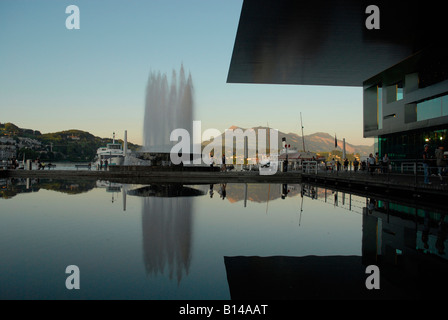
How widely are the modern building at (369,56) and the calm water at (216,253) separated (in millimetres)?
12948

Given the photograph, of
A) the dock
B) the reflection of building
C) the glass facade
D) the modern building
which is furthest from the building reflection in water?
the glass facade

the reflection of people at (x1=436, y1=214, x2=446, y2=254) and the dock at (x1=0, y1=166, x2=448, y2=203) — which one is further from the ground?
the dock at (x1=0, y1=166, x2=448, y2=203)

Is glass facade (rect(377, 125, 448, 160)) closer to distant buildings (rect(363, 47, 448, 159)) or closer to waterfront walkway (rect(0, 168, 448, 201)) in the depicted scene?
distant buildings (rect(363, 47, 448, 159))

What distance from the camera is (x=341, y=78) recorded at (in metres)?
35.3

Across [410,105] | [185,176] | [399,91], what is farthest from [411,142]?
[185,176]

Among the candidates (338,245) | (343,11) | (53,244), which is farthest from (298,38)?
(53,244)

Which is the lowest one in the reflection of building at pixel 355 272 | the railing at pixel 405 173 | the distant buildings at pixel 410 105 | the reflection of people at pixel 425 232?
the reflection of building at pixel 355 272

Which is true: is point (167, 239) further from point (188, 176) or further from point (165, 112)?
point (165, 112)

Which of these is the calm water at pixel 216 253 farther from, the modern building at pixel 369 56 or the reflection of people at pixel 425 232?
the modern building at pixel 369 56

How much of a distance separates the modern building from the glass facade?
84 mm

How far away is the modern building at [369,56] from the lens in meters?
19.4

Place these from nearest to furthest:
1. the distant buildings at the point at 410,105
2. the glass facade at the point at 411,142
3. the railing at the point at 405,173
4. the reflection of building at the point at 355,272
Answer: the reflection of building at the point at 355,272 < the railing at the point at 405,173 < the distant buildings at the point at 410,105 < the glass facade at the point at 411,142

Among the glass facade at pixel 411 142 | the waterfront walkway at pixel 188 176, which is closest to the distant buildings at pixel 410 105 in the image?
the glass facade at pixel 411 142

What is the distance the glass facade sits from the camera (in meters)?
28.1
